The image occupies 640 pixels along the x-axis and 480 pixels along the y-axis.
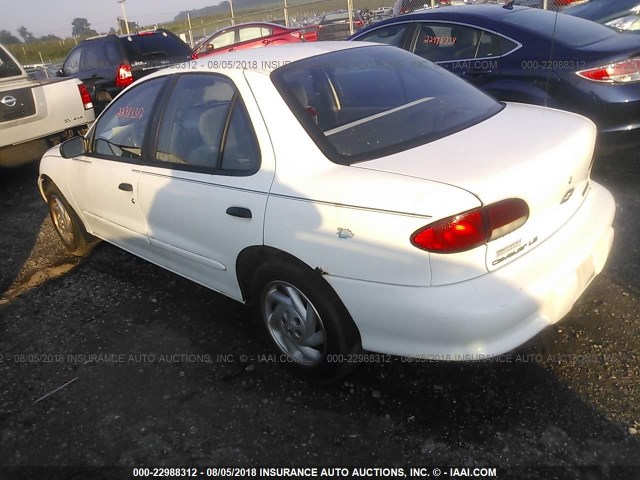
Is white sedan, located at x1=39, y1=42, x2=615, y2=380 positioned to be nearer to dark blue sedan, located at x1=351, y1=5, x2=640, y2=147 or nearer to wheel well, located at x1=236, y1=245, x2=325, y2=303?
wheel well, located at x1=236, y1=245, x2=325, y2=303

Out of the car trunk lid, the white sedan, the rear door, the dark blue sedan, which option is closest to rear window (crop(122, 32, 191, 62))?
the rear door

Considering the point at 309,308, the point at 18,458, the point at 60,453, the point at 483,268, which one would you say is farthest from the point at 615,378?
the point at 18,458

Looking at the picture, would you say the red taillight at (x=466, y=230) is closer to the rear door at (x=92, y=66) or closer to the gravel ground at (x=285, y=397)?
the gravel ground at (x=285, y=397)

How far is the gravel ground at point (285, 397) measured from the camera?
91.4 inches

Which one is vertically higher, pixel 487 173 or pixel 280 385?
pixel 487 173

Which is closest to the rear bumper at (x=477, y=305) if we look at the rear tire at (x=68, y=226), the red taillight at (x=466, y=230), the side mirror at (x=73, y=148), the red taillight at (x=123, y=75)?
the red taillight at (x=466, y=230)

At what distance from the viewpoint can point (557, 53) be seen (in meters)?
4.52

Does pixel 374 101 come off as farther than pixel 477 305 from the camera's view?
Yes

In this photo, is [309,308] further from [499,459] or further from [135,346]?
[135,346]

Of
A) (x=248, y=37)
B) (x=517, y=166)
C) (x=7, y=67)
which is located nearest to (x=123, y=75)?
(x=7, y=67)

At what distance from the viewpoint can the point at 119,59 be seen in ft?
30.6

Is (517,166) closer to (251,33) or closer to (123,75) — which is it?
(123,75)

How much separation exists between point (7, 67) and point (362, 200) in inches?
283

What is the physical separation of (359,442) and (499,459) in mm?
587
